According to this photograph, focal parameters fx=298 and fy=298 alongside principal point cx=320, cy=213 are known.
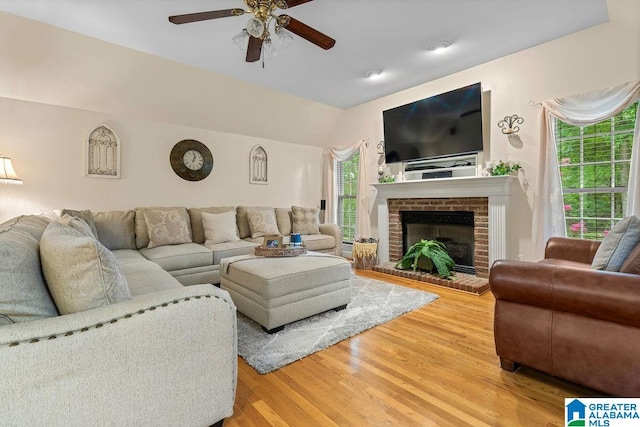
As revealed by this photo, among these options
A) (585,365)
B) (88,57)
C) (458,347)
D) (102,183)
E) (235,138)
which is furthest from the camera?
(235,138)

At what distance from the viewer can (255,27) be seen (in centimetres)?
191

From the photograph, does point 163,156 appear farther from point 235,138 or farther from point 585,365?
point 585,365

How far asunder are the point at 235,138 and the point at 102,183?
1.97m

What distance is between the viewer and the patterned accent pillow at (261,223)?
440cm

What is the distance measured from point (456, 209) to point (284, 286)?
9.12 ft

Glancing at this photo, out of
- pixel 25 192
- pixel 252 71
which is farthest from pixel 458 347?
pixel 25 192

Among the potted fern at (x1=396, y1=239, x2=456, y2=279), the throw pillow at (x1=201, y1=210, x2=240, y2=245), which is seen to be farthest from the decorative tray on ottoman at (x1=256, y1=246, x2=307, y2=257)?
the potted fern at (x1=396, y1=239, x2=456, y2=279)

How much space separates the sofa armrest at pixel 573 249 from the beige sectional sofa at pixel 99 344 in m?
2.93

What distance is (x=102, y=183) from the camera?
3.79 m

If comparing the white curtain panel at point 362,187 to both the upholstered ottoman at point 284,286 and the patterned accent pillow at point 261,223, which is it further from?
the upholstered ottoman at point 284,286

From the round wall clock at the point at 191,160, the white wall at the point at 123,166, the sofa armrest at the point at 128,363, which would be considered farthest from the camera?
the round wall clock at the point at 191,160

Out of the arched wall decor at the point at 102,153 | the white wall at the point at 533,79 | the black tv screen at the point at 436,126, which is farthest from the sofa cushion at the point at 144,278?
the white wall at the point at 533,79

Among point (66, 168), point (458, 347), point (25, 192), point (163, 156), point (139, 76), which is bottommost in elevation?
point (458, 347)

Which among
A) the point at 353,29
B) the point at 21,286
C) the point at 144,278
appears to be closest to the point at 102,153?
the point at 144,278
